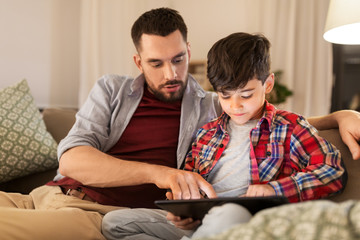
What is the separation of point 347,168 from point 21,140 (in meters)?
1.43

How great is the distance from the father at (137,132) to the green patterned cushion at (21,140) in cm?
31

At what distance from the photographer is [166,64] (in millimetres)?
1615

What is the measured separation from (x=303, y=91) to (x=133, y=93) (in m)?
2.81

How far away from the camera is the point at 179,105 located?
1.66 meters

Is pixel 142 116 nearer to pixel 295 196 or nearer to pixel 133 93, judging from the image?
pixel 133 93

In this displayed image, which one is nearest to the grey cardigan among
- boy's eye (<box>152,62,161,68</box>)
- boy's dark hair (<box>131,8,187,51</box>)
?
boy's eye (<box>152,62,161,68</box>)

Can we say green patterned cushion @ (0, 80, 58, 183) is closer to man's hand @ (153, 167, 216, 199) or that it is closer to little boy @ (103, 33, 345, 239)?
little boy @ (103, 33, 345, 239)

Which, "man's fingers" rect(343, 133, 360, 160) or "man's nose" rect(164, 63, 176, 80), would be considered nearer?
"man's fingers" rect(343, 133, 360, 160)

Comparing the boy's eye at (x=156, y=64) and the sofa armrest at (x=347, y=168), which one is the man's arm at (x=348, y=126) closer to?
the sofa armrest at (x=347, y=168)

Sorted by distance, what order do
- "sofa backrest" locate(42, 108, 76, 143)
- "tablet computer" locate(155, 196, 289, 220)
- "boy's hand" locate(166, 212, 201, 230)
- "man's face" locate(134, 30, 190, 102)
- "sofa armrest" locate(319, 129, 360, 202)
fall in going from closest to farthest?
"tablet computer" locate(155, 196, 289, 220) → "boy's hand" locate(166, 212, 201, 230) → "sofa armrest" locate(319, 129, 360, 202) → "man's face" locate(134, 30, 190, 102) → "sofa backrest" locate(42, 108, 76, 143)

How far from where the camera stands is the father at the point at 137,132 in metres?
1.31

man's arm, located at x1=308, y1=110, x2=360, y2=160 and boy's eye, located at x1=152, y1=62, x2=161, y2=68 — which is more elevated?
boy's eye, located at x1=152, y1=62, x2=161, y2=68

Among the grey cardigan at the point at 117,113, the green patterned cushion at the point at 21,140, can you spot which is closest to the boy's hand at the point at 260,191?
the grey cardigan at the point at 117,113

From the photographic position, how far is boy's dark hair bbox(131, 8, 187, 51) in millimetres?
1630
